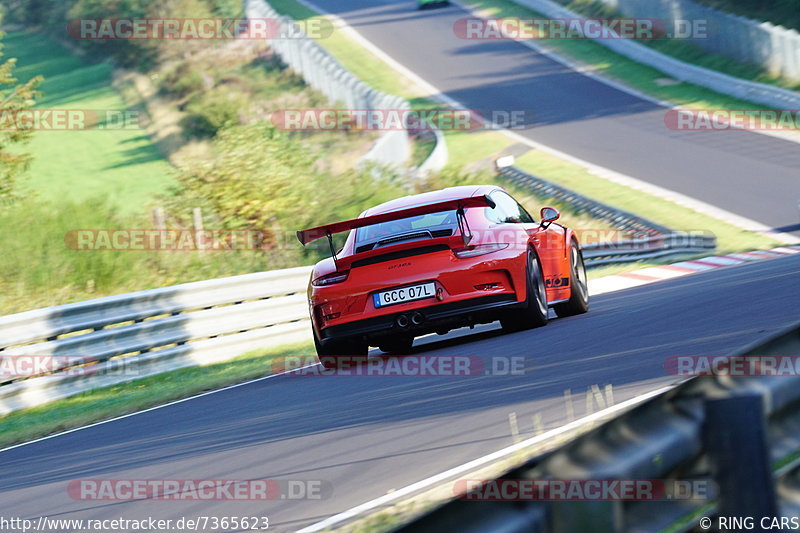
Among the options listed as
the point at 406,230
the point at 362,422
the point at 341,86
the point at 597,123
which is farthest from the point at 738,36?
the point at 362,422

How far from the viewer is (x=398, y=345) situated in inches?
423

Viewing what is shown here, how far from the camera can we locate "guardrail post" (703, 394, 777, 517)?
8.19 ft

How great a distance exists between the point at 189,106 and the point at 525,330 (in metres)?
39.4

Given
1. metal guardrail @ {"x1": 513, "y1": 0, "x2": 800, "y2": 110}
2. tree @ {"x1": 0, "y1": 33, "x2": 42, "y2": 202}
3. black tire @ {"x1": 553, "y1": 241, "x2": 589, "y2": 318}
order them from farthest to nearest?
1. metal guardrail @ {"x1": 513, "y1": 0, "x2": 800, "y2": 110}
2. tree @ {"x1": 0, "y1": 33, "x2": 42, "y2": 202}
3. black tire @ {"x1": 553, "y1": 241, "x2": 589, "y2": 318}

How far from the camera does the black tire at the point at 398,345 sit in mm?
10594

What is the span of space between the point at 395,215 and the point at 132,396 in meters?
3.29

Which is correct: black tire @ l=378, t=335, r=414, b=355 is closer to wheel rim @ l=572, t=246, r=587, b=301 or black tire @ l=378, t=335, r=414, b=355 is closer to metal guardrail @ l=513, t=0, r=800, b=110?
wheel rim @ l=572, t=246, r=587, b=301

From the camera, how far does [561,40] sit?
44.5m

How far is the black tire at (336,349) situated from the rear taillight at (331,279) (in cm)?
48

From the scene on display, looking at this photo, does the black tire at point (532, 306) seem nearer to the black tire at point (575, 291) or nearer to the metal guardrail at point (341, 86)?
the black tire at point (575, 291)

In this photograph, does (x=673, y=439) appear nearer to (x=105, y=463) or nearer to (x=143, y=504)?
(x=143, y=504)

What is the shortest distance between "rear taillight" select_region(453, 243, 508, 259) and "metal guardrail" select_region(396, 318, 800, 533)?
629 centimetres

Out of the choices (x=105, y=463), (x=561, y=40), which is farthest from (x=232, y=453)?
(x=561, y=40)

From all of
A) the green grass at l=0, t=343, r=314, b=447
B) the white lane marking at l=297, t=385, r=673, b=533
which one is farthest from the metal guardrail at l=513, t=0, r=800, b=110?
the white lane marking at l=297, t=385, r=673, b=533
